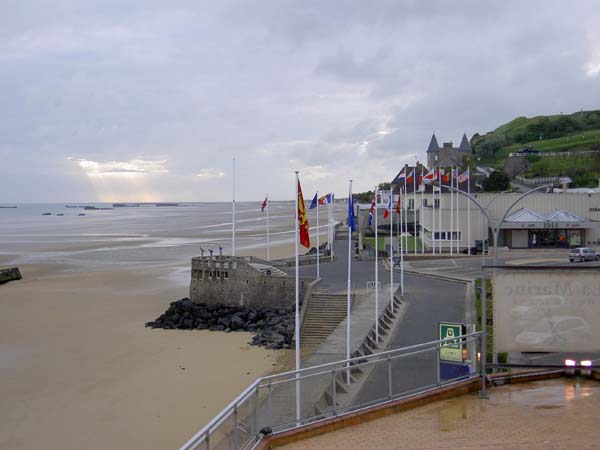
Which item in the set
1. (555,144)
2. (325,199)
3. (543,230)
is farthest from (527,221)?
(555,144)

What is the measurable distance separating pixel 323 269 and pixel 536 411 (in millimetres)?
32727

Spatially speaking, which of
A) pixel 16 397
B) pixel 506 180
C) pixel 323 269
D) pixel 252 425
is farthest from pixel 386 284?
pixel 506 180

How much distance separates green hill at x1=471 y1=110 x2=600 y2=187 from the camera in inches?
4274

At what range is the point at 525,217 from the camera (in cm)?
5031

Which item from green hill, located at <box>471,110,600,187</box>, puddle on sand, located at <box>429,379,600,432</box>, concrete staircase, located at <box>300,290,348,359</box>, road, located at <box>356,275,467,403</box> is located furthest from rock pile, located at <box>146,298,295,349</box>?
green hill, located at <box>471,110,600,187</box>

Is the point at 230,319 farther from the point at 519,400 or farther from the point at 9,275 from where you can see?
the point at 9,275

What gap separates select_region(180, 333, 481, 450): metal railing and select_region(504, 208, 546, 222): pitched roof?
41.9 meters

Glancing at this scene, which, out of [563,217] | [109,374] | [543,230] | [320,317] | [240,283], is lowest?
[109,374]

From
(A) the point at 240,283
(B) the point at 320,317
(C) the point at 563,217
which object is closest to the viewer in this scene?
(B) the point at 320,317

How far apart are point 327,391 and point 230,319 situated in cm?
2526

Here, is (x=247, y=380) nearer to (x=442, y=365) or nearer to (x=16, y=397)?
(x=16, y=397)

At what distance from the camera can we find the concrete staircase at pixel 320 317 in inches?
1109

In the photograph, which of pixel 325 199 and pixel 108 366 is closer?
pixel 108 366

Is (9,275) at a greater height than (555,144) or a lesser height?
lesser
